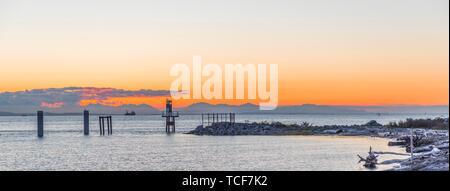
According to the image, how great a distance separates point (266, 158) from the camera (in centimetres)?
4397

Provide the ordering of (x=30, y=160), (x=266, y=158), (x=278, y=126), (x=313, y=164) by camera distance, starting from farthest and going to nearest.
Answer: (x=278, y=126) < (x=30, y=160) < (x=266, y=158) < (x=313, y=164)

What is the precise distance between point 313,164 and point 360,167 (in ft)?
13.5

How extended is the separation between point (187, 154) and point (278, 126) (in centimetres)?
3549

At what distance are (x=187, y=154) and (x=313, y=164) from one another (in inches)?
552

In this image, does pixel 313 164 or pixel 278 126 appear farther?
pixel 278 126

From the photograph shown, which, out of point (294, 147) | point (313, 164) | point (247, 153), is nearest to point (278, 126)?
point (294, 147)
